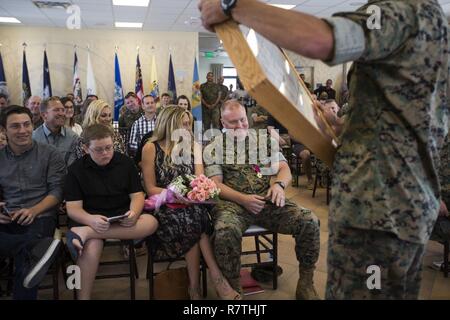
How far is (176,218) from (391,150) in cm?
159

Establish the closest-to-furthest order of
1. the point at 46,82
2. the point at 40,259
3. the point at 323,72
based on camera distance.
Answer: the point at 40,259 < the point at 46,82 < the point at 323,72

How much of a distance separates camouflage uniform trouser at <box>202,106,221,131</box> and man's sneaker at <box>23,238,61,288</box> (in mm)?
6919

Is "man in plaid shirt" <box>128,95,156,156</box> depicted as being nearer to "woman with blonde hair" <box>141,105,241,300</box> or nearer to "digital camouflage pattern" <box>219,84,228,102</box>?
"woman with blonde hair" <box>141,105,241,300</box>

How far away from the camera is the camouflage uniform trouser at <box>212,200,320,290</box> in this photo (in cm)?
230

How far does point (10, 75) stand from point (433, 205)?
9981 mm

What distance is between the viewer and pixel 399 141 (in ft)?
3.43

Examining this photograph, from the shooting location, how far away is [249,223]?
2496mm

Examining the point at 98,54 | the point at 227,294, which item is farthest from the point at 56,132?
the point at 98,54

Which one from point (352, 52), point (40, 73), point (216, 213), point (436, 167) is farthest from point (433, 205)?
point (40, 73)

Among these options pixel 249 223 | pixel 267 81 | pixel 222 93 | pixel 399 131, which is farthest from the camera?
pixel 222 93

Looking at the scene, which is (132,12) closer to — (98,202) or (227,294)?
(98,202)

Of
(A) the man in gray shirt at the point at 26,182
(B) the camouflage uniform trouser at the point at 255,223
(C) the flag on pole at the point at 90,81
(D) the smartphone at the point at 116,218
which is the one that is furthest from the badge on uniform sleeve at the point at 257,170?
(C) the flag on pole at the point at 90,81
